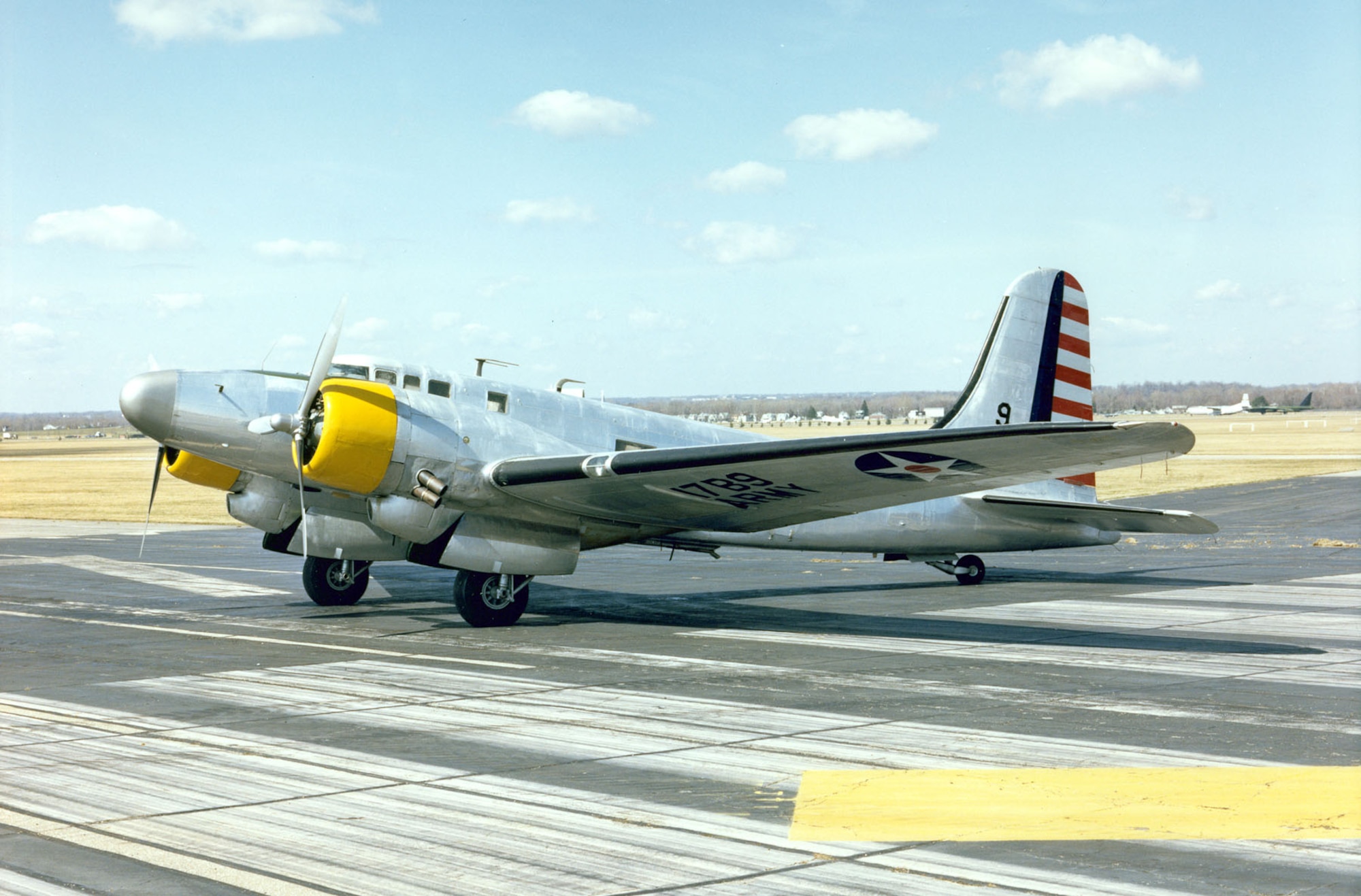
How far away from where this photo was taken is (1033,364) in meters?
22.1

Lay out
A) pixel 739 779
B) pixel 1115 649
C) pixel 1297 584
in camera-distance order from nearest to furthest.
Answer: pixel 739 779 → pixel 1115 649 → pixel 1297 584

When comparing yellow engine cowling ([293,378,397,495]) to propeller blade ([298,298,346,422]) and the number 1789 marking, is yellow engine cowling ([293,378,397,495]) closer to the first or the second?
propeller blade ([298,298,346,422])

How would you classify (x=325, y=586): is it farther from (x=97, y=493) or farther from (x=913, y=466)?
(x=97, y=493)

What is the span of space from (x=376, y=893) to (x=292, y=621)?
13.1m

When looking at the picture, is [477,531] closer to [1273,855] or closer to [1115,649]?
[1115,649]

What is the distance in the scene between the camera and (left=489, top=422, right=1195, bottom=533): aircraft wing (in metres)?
Answer: 13.3

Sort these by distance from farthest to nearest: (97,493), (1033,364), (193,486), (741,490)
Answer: (193,486)
(97,493)
(1033,364)
(741,490)

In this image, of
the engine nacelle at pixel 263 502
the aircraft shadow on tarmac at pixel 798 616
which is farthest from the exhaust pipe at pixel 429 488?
the engine nacelle at pixel 263 502

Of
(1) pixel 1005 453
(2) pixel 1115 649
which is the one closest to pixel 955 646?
(2) pixel 1115 649

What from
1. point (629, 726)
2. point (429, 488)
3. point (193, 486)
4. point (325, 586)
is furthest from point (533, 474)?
point (193, 486)

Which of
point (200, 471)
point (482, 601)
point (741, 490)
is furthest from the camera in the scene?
point (200, 471)

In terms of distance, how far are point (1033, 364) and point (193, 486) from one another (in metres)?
66.9

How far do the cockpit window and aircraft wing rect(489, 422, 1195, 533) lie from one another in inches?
90.1

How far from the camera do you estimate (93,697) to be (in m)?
12.4
